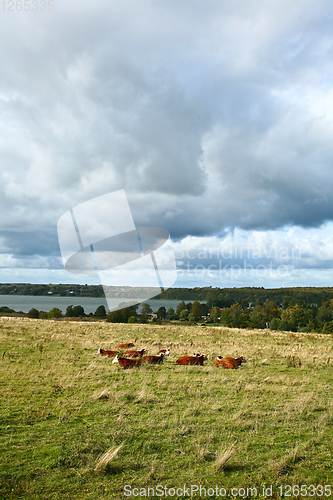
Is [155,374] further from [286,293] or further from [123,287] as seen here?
[286,293]

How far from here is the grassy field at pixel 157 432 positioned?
168 inches

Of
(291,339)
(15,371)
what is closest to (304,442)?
(15,371)

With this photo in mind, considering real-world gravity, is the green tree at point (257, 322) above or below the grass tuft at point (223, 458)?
below

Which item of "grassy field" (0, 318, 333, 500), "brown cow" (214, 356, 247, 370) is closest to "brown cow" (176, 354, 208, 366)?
"brown cow" (214, 356, 247, 370)

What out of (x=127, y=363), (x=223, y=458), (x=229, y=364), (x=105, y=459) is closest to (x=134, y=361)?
(x=127, y=363)

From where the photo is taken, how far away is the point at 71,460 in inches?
182

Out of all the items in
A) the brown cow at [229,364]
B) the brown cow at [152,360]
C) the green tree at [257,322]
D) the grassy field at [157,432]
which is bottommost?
the green tree at [257,322]

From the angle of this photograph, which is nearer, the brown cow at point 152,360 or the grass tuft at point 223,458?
the grass tuft at point 223,458

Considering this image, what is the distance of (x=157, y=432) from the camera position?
19.2ft

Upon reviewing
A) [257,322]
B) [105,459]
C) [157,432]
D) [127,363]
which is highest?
[105,459]

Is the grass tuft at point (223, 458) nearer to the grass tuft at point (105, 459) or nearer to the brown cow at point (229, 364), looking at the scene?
the grass tuft at point (105, 459)

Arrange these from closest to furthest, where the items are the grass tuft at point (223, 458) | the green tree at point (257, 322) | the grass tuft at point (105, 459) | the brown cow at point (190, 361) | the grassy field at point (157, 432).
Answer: the grassy field at point (157, 432), the grass tuft at point (105, 459), the grass tuft at point (223, 458), the brown cow at point (190, 361), the green tree at point (257, 322)

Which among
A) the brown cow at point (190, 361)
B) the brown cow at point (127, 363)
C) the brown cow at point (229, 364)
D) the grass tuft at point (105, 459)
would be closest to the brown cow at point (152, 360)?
the brown cow at point (127, 363)

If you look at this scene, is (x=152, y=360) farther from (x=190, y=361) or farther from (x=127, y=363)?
(x=190, y=361)
